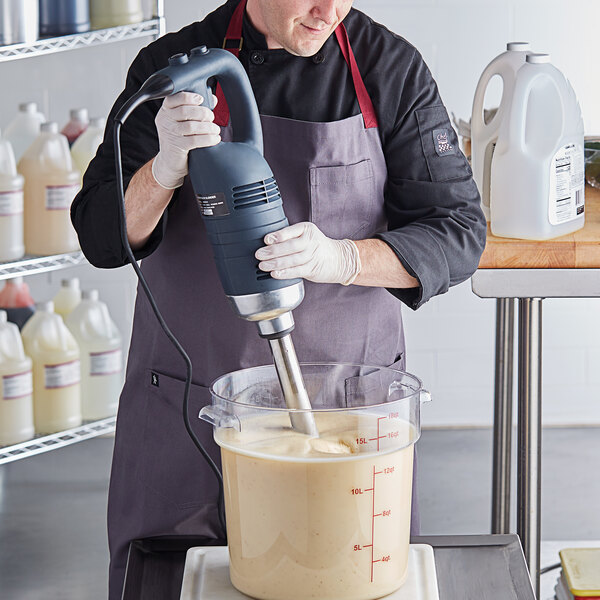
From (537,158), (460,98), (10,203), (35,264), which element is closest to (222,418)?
(537,158)

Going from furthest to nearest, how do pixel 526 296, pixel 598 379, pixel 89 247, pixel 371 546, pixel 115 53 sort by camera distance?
pixel 598 379
pixel 115 53
pixel 526 296
pixel 89 247
pixel 371 546

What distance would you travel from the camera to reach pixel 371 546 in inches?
36.1

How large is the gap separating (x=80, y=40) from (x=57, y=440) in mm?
1120

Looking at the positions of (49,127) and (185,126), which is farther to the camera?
(49,127)

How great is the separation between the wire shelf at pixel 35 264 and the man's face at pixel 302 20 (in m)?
1.50

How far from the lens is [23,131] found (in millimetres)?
2746

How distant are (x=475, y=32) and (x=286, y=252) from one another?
92.1 inches

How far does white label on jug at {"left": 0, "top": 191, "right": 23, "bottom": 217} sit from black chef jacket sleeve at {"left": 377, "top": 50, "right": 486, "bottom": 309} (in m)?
1.42

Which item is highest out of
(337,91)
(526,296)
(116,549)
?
(337,91)

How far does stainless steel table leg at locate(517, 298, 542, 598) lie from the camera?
6.19ft

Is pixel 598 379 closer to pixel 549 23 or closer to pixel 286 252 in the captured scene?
pixel 549 23

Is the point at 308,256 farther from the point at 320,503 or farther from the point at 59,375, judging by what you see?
the point at 59,375

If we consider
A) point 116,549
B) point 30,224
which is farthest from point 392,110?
point 30,224

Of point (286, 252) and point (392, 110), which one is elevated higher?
point (392, 110)
